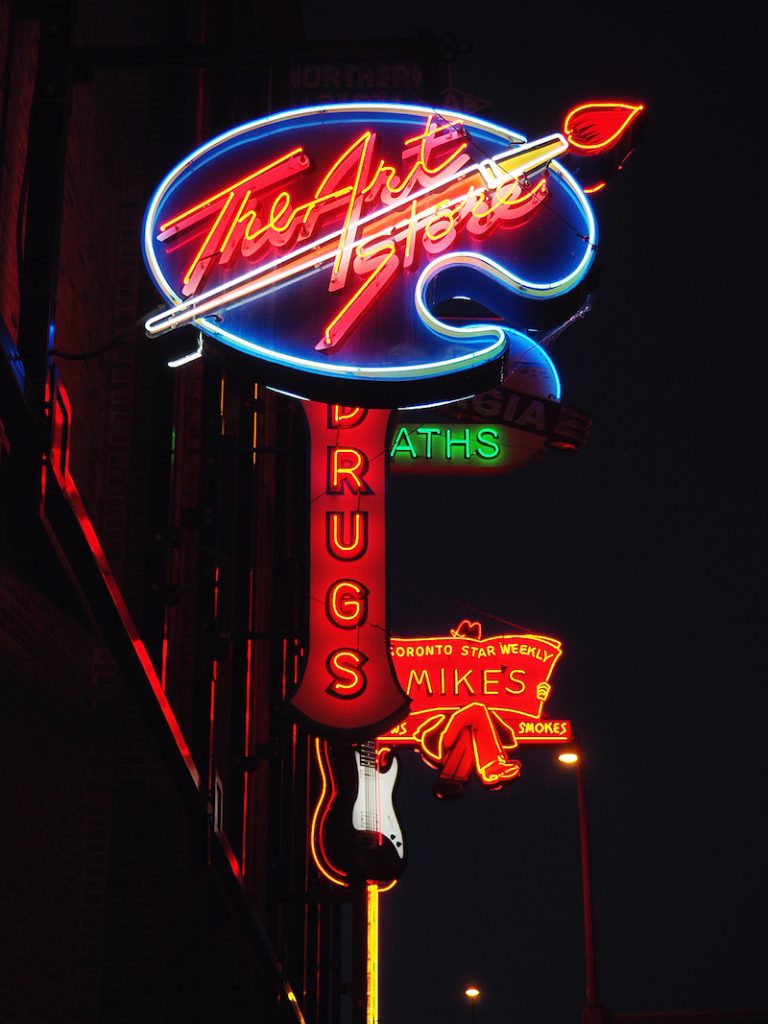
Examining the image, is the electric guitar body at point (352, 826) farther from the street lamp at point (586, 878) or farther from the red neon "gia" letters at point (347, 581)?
the street lamp at point (586, 878)

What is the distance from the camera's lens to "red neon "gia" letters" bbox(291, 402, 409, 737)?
397 inches

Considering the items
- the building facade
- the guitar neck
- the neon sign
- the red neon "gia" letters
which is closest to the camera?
the building facade

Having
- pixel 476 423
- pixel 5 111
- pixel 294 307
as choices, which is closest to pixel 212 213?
pixel 294 307

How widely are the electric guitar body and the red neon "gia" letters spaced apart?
1.32 metres

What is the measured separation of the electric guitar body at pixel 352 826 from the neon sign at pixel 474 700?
2.88m

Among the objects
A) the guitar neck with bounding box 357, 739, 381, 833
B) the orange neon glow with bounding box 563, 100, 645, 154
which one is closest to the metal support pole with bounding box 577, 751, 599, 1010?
→ the guitar neck with bounding box 357, 739, 381, 833

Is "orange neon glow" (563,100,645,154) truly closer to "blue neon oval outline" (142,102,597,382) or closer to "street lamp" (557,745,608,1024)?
"blue neon oval outline" (142,102,597,382)

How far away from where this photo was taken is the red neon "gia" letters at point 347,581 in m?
10.1

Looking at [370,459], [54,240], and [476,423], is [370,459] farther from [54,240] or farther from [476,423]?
[476,423]

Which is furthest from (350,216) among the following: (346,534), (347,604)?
(347,604)

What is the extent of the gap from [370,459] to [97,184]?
116 inches

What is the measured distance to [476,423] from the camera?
64.1 feet

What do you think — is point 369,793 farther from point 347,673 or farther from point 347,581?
point 347,673

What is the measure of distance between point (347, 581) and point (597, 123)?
4548 millimetres
